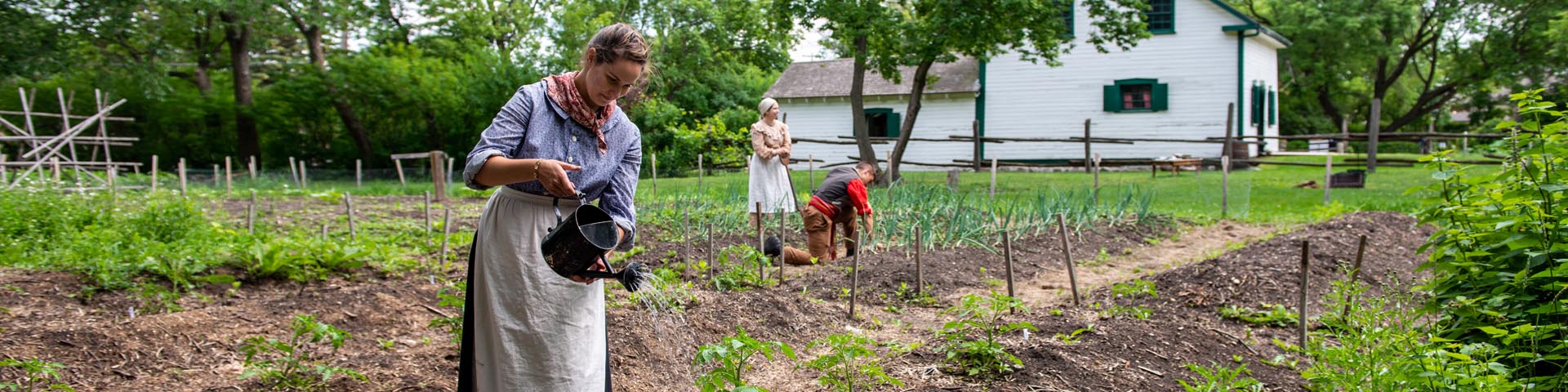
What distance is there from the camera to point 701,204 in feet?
26.9

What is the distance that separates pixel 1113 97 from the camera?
62.0 feet

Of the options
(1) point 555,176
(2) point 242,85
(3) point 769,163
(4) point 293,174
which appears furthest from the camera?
(2) point 242,85

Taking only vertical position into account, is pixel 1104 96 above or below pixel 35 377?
above

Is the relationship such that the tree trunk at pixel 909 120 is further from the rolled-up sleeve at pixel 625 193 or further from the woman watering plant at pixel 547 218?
the woman watering plant at pixel 547 218

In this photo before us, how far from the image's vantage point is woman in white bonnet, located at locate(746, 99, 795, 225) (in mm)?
7449

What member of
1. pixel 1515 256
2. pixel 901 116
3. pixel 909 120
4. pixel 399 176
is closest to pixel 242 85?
pixel 399 176

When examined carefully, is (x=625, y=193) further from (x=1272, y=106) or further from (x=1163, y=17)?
(x=1272, y=106)

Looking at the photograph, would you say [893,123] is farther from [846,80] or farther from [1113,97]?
[1113,97]

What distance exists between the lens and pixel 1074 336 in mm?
3662

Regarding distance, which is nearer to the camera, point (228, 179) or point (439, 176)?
point (439, 176)

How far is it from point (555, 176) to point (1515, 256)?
9.38 ft

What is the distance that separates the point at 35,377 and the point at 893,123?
1863 centimetres

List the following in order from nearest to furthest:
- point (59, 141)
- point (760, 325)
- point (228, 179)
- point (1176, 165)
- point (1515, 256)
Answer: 1. point (1515, 256)
2. point (760, 325)
3. point (228, 179)
4. point (59, 141)
5. point (1176, 165)

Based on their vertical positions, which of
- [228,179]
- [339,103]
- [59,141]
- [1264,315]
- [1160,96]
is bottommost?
[1264,315]
